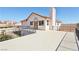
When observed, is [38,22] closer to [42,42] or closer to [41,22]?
[41,22]

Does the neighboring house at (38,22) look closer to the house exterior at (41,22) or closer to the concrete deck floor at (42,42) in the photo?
the house exterior at (41,22)

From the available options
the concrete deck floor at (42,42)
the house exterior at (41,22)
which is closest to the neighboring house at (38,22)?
the house exterior at (41,22)

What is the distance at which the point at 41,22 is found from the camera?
277 centimetres

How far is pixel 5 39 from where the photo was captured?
2.72 m

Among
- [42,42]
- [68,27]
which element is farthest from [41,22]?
[68,27]

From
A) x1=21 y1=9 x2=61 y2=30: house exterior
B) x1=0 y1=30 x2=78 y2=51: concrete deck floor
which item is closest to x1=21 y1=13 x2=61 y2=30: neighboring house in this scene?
x1=21 y1=9 x2=61 y2=30: house exterior

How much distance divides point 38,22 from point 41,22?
52 mm

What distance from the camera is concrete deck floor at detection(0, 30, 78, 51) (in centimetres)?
262

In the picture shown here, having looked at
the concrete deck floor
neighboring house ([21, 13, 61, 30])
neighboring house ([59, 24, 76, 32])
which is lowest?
the concrete deck floor

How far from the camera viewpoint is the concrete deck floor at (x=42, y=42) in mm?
2623

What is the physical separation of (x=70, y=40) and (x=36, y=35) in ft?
1.97

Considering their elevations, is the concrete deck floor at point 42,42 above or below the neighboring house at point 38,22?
below

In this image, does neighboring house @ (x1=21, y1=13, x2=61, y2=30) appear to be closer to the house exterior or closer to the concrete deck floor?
the house exterior
